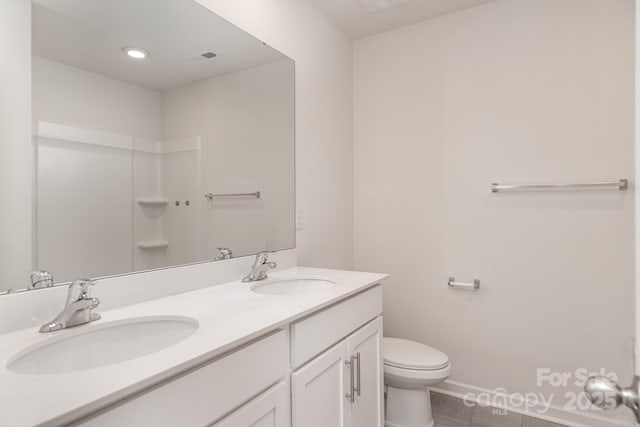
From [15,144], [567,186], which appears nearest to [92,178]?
[15,144]

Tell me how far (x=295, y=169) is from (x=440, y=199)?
1.00m

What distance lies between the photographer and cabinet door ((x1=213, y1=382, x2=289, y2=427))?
2.68ft

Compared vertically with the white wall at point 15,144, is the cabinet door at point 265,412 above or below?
below

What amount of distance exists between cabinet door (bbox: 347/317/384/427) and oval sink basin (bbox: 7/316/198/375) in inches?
26.7

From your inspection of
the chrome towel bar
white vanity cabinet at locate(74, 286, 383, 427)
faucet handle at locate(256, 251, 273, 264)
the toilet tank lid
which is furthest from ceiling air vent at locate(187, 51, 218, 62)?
the chrome towel bar

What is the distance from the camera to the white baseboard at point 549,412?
176 centimetres

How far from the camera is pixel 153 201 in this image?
1235 millimetres

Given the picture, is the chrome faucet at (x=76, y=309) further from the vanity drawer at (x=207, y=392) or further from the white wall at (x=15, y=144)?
the vanity drawer at (x=207, y=392)

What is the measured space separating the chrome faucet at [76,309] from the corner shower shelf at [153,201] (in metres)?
0.35

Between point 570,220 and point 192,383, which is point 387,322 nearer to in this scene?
point 570,220

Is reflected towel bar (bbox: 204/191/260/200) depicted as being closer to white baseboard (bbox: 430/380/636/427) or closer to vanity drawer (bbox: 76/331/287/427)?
vanity drawer (bbox: 76/331/287/427)

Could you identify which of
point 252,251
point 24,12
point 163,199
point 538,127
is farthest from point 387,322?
point 24,12

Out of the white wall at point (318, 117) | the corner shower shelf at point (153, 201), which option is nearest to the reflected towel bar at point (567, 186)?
the white wall at point (318, 117)

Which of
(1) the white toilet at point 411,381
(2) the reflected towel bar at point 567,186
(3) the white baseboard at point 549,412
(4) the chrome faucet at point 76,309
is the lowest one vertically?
(3) the white baseboard at point 549,412
